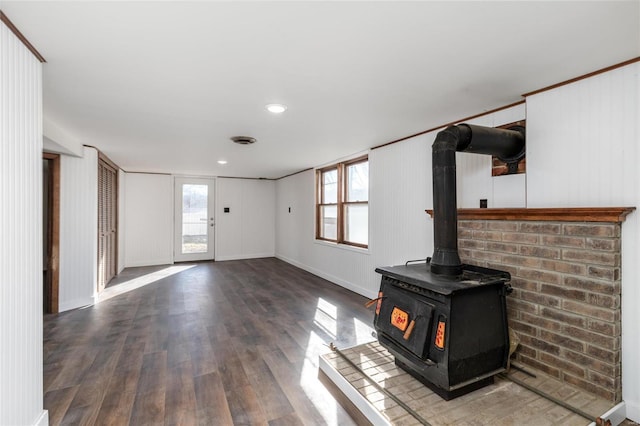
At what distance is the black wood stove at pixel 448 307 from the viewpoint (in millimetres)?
1827

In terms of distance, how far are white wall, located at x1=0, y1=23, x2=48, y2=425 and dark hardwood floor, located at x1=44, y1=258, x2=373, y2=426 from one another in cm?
51

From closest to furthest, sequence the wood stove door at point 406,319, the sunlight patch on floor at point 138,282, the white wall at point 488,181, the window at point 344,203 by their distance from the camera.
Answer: the wood stove door at point 406,319 < the white wall at point 488,181 < the sunlight patch on floor at point 138,282 < the window at point 344,203

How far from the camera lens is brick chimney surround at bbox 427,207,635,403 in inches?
70.9

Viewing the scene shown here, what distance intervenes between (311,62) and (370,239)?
9.47 ft

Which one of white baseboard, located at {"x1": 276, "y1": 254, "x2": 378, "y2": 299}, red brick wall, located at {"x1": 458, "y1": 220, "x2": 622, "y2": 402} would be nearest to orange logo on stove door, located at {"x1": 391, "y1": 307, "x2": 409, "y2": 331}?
red brick wall, located at {"x1": 458, "y1": 220, "x2": 622, "y2": 402}

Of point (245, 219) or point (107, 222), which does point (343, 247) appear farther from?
point (107, 222)

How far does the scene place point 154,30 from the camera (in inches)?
58.1

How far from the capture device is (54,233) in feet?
11.9

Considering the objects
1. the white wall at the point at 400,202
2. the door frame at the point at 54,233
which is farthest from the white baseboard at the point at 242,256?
the door frame at the point at 54,233

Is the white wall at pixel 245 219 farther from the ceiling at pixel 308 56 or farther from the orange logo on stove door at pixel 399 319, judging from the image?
the orange logo on stove door at pixel 399 319

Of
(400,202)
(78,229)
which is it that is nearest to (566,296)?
(400,202)

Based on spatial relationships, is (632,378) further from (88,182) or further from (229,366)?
(88,182)

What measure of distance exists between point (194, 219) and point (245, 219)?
121 centimetres

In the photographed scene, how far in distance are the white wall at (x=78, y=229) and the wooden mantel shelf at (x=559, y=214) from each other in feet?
14.7
